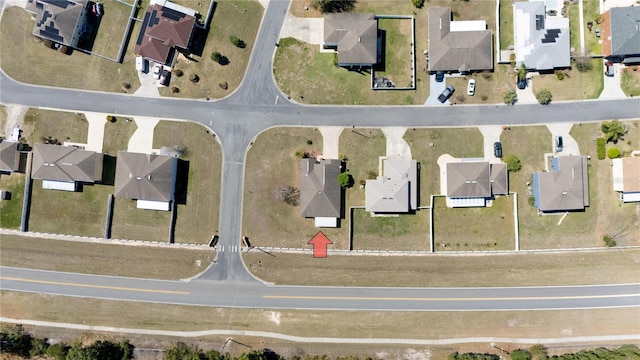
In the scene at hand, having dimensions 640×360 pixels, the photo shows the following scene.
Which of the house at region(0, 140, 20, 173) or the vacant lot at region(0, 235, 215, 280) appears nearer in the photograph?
the house at region(0, 140, 20, 173)

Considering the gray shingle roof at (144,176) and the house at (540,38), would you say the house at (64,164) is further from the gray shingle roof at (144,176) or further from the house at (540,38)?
the house at (540,38)

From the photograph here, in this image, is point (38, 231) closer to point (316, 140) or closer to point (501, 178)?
point (316, 140)

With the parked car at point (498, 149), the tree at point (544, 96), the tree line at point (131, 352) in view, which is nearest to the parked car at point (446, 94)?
the parked car at point (498, 149)

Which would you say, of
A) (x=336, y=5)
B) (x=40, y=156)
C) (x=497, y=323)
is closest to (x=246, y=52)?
(x=336, y=5)

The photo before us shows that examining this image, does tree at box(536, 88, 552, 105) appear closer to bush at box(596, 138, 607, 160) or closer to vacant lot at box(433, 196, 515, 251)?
bush at box(596, 138, 607, 160)

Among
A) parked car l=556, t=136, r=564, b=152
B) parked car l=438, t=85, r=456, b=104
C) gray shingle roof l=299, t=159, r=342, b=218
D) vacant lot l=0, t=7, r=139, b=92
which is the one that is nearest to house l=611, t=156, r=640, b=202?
parked car l=556, t=136, r=564, b=152
